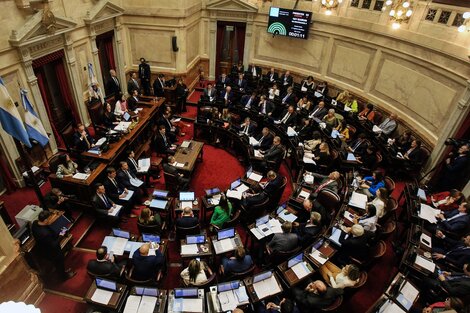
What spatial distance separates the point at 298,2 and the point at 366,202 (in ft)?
32.1

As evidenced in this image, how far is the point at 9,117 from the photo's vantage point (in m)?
4.79

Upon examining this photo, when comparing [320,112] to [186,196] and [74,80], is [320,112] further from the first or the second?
[74,80]

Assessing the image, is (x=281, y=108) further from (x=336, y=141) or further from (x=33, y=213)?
(x=33, y=213)

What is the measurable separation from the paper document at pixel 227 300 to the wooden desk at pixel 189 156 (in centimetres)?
384

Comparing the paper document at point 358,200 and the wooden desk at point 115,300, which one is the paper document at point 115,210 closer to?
the wooden desk at point 115,300

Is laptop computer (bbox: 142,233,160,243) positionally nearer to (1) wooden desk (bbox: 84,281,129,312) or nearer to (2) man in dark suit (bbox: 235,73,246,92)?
(1) wooden desk (bbox: 84,281,129,312)

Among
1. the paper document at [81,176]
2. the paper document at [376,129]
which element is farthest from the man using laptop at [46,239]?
the paper document at [376,129]

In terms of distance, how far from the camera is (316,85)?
13.2 m

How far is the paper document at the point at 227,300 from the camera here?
475 centimetres

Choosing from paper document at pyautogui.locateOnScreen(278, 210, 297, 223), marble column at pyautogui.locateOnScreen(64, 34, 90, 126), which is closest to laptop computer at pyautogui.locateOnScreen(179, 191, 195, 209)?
paper document at pyautogui.locateOnScreen(278, 210, 297, 223)

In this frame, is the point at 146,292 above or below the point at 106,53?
below

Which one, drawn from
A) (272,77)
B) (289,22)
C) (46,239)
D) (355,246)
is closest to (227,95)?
(272,77)

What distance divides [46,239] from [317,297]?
4761 mm

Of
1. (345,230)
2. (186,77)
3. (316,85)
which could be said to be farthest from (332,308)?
(186,77)
